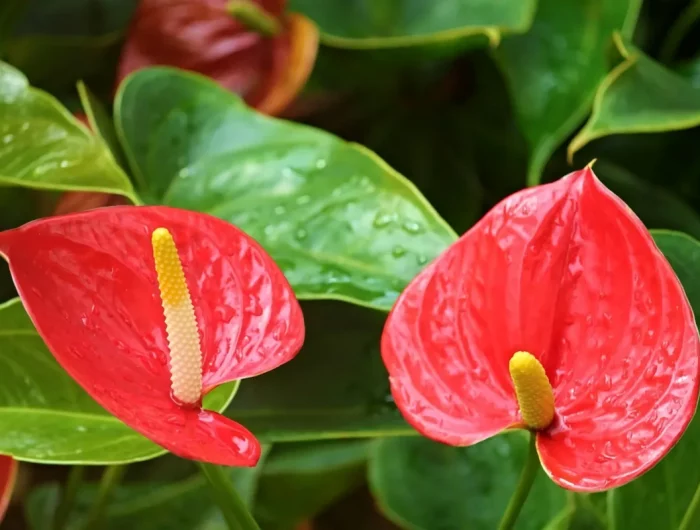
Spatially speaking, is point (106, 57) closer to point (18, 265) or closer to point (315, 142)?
point (315, 142)

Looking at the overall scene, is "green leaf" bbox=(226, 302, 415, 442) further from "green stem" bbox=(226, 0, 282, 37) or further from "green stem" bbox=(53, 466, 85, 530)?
"green stem" bbox=(226, 0, 282, 37)

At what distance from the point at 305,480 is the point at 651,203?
0.41m

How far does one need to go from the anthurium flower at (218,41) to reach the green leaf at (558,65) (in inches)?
8.0

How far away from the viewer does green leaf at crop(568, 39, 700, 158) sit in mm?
540

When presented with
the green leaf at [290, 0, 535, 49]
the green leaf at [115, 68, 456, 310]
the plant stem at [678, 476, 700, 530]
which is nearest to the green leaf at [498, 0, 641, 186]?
the green leaf at [290, 0, 535, 49]

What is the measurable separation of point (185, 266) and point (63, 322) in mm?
70

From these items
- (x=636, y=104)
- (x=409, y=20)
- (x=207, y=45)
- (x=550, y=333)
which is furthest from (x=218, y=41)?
(x=550, y=333)

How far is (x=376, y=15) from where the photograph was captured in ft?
2.53

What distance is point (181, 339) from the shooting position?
0.36 meters

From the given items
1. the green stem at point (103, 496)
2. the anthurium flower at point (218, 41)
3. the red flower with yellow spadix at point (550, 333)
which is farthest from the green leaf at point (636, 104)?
the green stem at point (103, 496)

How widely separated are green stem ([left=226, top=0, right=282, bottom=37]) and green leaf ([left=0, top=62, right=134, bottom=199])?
228 mm

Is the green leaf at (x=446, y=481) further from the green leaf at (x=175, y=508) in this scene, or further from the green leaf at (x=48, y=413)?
the green leaf at (x=48, y=413)

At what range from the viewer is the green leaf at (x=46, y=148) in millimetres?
496

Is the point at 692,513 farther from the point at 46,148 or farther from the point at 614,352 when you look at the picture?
the point at 46,148
